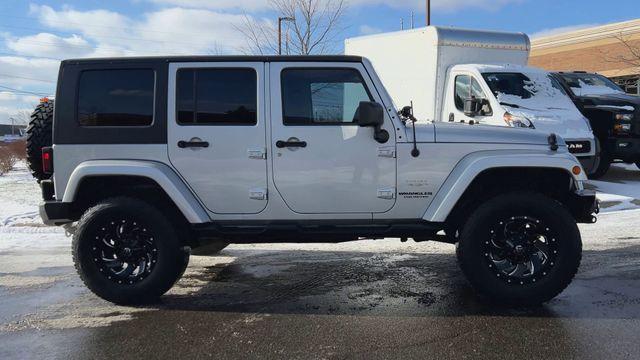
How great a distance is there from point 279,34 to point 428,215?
16.5m

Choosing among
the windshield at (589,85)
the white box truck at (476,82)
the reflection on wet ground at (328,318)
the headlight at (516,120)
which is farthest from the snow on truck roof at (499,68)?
the reflection on wet ground at (328,318)

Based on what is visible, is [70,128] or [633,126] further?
[633,126]

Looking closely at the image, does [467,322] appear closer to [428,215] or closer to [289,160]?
[428,215]

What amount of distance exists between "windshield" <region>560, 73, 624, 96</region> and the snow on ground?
1983 millimetres

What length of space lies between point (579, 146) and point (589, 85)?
14.4 feet

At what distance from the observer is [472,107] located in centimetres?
961

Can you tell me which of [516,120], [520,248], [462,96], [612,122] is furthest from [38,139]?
[612,122]

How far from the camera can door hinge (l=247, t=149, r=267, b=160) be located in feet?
15.1

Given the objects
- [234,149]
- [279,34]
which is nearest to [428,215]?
[234,149]

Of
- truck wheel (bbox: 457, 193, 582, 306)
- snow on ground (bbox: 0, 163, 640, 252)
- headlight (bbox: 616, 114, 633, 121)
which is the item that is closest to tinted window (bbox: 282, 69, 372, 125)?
truck wheel (bbox: 457, 193, 582, 306)

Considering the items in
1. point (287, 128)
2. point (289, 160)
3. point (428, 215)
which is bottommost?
point (428, 215)

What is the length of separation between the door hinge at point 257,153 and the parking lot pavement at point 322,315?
1.35 m

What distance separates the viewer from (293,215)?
469 cm

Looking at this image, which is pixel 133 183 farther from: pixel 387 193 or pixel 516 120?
pixel 516 120
